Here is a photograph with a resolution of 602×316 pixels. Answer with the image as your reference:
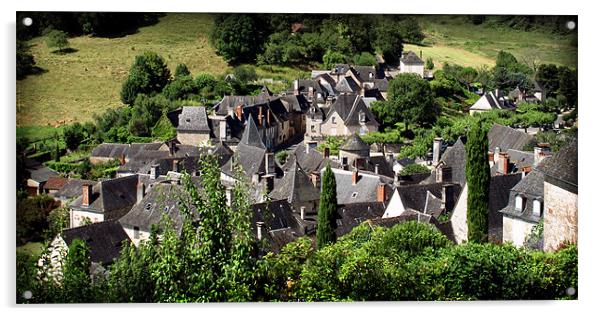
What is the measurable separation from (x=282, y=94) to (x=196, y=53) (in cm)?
208

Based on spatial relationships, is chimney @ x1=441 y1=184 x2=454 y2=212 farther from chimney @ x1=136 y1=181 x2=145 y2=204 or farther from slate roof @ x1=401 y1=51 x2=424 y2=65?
chimney @ x1=136 y1=181 x2=145 y2=204

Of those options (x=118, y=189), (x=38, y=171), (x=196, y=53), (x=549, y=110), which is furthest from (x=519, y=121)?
(x=38, y=171)

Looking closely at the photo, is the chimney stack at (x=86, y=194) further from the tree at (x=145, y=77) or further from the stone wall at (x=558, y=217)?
the stone wall at (x=558, y=217)

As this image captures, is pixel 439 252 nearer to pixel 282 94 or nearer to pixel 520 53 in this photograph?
pixel 520 53

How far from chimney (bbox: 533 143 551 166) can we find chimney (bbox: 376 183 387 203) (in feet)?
8.05

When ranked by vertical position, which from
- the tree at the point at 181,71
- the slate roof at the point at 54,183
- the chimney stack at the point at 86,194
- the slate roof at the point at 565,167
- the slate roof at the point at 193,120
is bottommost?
the chimney stack at the point at 86,194

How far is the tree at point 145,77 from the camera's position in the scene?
12805 mm

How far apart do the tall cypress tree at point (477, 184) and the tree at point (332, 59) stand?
7.86 ft

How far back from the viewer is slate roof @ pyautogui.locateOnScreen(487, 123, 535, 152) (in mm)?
14352

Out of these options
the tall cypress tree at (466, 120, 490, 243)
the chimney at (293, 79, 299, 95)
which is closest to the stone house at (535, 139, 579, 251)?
the tall cypress tree at (466, 120, 490, 243)

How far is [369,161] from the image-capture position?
16203mm

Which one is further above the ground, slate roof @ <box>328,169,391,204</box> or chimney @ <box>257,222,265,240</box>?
slate roof @ <box>328,169,391,204</box>

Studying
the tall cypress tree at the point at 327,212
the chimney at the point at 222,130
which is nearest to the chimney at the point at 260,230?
the tall cypress tree at the point at 327,212

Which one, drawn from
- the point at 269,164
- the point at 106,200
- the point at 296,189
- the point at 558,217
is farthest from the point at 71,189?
the point at 558,217
